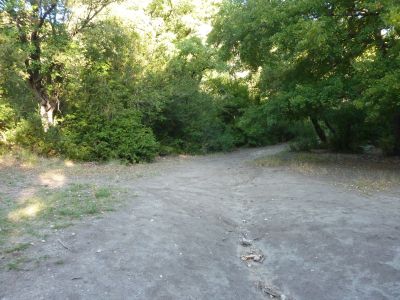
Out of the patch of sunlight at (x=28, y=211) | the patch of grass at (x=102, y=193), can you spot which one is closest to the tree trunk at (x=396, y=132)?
the patch of grass at (x=102, y=193)

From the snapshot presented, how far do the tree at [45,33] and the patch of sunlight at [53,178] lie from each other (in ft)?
14.4

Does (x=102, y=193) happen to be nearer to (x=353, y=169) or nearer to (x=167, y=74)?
(x=353, y=169)

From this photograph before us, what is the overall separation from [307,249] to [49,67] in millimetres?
13189

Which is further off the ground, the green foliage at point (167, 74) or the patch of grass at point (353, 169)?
the green foliage at point (167, 74)

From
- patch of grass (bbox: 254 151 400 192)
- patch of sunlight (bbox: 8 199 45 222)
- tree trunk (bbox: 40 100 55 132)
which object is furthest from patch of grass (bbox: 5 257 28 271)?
tree trunk (bbox: 40 100 55 132)

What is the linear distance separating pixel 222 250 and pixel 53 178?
22.3 ft

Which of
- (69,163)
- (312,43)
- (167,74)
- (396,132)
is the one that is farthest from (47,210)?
(396,132)

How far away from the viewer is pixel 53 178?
37.1ft

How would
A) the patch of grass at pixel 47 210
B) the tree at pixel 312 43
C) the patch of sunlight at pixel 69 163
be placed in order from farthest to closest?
the patch of sunlight at pixel 69 163 → the tree at pixel 312 43 → the patch of grass at pixel 47 210

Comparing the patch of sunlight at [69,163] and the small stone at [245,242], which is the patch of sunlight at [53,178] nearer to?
the patch of sunlight at [69,163]

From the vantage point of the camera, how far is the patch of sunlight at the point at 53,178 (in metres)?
10.2

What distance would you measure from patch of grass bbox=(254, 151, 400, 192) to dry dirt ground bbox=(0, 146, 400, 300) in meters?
1.13

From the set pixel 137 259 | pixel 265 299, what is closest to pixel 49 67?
pixel 137 259

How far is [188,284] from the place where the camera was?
195 inches
